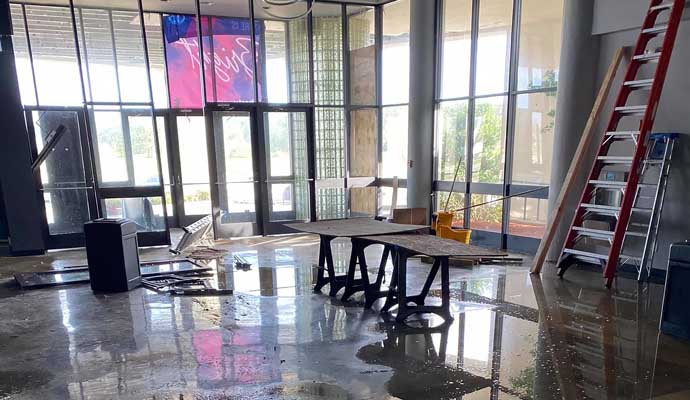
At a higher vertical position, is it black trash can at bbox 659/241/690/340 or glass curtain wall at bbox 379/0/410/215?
glass curtain wall at bbox 379/0/410/215

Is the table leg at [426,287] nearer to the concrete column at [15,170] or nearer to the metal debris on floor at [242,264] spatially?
the metal debris on floor at [242,264]

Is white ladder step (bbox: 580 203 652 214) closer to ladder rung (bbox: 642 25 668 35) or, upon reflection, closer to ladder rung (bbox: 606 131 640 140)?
ladder rung (bbox: 606 131 640 140)

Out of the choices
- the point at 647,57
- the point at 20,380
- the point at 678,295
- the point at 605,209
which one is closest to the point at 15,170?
the point at 20,380

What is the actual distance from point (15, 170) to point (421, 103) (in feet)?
21.2

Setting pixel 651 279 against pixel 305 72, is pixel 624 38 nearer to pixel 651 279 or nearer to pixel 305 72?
pixel 651 279

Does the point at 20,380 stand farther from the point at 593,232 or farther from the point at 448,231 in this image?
the point at 593,232

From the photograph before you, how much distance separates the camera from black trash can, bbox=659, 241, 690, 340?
135 inches

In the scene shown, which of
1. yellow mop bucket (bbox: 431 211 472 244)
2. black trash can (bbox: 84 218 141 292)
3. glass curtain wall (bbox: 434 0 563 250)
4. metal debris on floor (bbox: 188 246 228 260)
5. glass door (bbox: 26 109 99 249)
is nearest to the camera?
black trash can (bbox: 84 218 141 292)

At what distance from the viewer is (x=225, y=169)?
7.81 m

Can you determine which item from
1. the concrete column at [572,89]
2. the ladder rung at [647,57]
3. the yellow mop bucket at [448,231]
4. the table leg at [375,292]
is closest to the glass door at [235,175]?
the yellow mop bucket at [448,231]

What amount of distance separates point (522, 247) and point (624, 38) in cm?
301

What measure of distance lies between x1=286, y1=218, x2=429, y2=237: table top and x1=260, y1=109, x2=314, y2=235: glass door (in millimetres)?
3103

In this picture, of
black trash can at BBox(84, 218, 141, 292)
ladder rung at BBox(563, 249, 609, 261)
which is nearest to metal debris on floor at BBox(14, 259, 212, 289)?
black trash can at BBox(84, 218, 141, 292)

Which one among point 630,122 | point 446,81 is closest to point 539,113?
point 630,122
